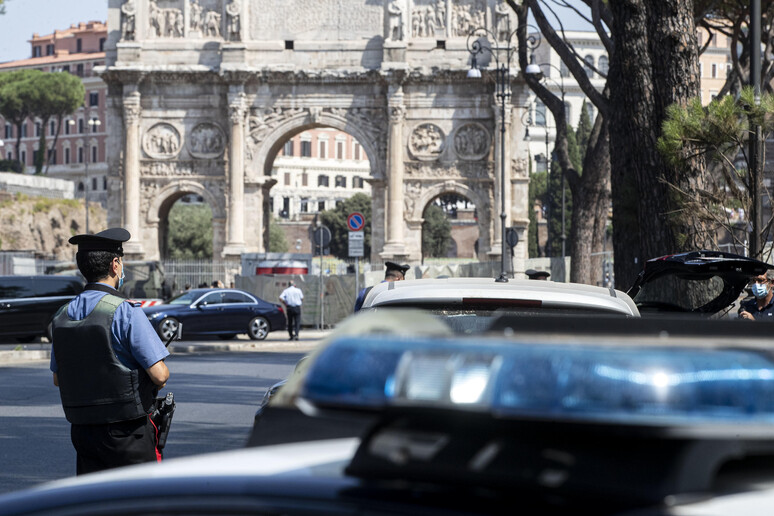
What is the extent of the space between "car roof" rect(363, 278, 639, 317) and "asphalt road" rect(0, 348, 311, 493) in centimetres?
379

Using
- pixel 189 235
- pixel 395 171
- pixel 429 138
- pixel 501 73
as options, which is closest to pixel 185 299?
pixel 501 73

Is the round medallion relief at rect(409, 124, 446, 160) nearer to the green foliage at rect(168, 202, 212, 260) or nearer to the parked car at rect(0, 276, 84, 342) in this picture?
the parked car at rect(0, 276, 84, 342)

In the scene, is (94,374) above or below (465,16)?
below

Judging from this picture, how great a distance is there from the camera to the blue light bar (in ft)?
4.49

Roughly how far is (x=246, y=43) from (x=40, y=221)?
22744mm

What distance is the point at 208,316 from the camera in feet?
91.6

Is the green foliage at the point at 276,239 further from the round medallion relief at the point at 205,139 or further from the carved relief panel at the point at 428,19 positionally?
the carved relief panel at the point at 428,19

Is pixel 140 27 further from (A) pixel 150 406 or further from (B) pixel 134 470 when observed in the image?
(B) pixel 134 470

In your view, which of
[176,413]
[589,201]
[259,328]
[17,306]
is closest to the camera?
[176,413]

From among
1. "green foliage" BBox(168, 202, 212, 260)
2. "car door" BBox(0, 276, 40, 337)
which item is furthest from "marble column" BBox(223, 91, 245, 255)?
"green foliage" BBox(168, 202, 212, 260)

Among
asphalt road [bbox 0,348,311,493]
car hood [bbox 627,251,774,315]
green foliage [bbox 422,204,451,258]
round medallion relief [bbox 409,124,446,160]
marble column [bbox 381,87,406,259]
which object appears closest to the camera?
car hood [bbox 627,251,774,315]

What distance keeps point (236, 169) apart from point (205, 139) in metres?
1.99

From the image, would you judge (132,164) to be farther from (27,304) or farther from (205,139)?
(27,304)

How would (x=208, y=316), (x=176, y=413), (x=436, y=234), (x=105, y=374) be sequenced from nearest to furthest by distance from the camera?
(x=105, y=374)
(x=176, y=413)
(x=208, y=316)
(x=436, y=234)
